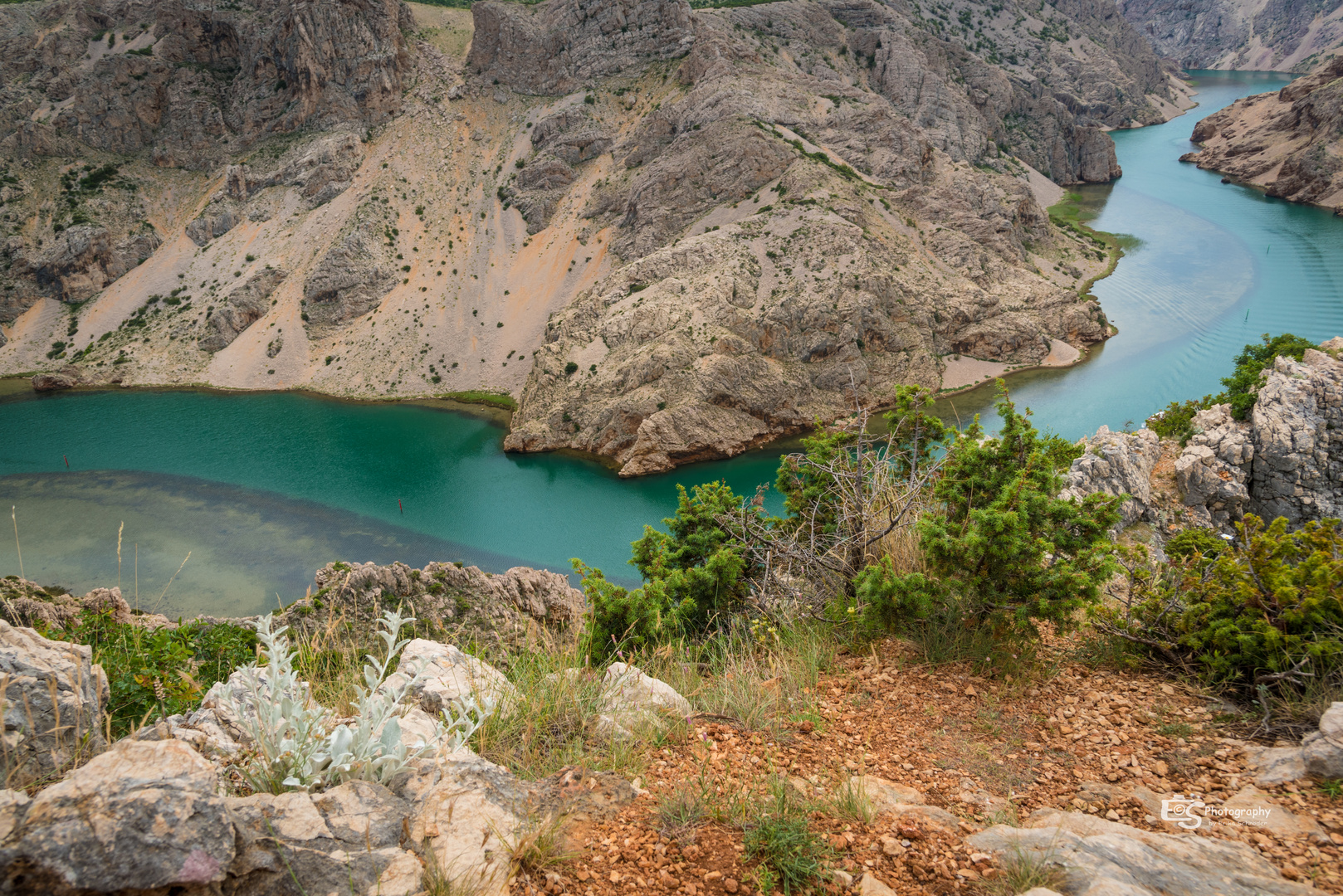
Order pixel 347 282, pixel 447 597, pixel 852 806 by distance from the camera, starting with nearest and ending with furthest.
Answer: pixel 852 806
pixel 447 597
pixel 347 282

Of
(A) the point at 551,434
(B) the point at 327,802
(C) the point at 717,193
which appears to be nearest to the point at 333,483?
(A) the point at 551,434

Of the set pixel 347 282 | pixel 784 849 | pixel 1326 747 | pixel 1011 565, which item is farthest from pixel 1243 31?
pixel 784 849

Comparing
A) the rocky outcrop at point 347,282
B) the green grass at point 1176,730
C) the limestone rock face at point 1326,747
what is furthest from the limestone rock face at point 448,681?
the rocky outcrop at point 347,282

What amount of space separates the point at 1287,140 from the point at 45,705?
370ft

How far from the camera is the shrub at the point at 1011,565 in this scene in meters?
5.37

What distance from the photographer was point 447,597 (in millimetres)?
12398

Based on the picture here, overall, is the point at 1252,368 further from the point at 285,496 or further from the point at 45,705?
the point at 285,496

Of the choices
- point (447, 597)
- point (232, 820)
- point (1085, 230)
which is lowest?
point (447, 597)

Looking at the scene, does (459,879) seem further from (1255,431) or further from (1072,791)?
(1255,431)

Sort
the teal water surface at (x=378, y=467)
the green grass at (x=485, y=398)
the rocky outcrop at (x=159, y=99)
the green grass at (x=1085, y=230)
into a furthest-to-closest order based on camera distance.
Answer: the rocky outcrop at (x=159, y=99)
the green grass at (x=1085, y=230)
the green grass at (x=485, y=398)
the teal water surface at (x=378, y=467)

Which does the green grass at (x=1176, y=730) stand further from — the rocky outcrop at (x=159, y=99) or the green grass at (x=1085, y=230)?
the rocky outcrop at (x=159, y=99)

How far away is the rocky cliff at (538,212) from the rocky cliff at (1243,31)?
116m

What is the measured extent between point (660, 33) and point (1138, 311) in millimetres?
45274

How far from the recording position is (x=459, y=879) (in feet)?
8.56
